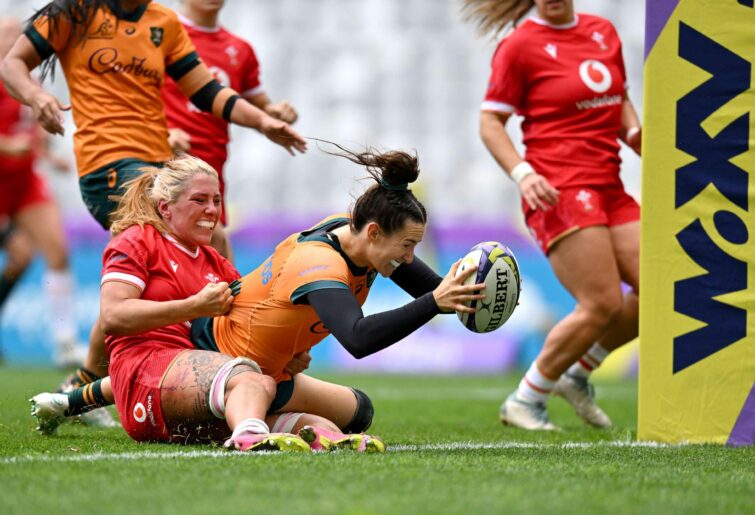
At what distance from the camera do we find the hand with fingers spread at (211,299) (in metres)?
3.97

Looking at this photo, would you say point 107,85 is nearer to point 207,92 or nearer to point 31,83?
point 31,83

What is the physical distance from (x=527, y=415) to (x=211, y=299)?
229 cm

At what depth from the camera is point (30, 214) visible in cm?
949

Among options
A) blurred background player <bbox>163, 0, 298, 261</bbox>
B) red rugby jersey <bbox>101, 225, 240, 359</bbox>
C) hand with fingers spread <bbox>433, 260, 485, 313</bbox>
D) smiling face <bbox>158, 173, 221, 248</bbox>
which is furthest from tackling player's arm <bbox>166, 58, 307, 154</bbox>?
hand with fingers spread <bbox>433, 260, 485, 313</bbox>

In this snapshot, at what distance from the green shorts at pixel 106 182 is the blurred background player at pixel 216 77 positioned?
0.83 m

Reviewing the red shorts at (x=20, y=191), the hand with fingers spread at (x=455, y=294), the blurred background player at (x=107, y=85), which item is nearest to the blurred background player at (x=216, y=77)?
the blurred background player at (x=107, y=85)

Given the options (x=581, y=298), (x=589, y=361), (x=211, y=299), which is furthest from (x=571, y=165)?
(x=211, y=299)

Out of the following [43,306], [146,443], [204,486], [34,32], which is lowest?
[43,306]

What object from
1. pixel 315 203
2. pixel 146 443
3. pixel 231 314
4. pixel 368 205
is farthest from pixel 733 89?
pixel 315 203

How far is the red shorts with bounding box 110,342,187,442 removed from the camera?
4.12 metres

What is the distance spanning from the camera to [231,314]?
167 inches

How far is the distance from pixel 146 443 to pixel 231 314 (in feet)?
1.93

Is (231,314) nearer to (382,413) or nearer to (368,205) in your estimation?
(368,205)

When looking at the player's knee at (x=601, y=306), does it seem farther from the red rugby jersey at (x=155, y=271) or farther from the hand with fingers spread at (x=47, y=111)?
the hand with fingers spread at (x=47, y=111)
